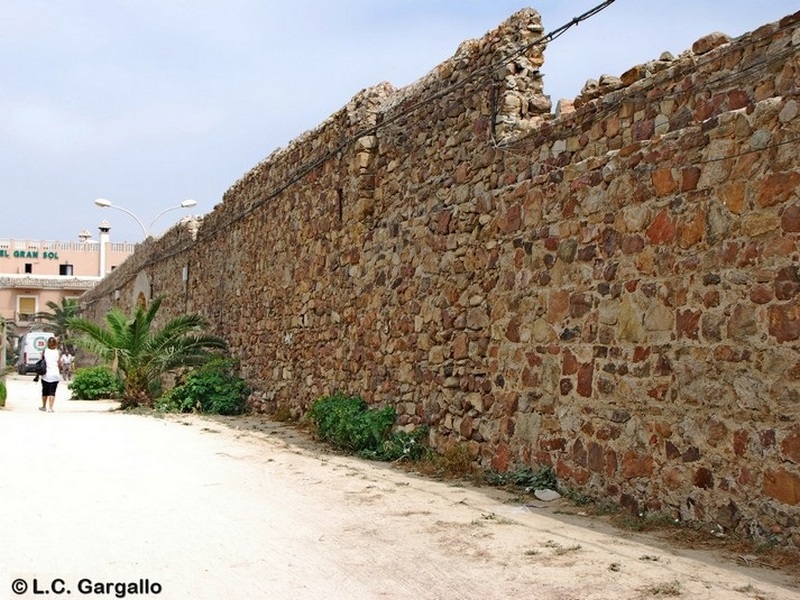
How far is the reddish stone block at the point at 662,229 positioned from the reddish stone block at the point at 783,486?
166cm

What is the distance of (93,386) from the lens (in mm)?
19953

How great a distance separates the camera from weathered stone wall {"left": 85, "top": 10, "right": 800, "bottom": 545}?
522 cm

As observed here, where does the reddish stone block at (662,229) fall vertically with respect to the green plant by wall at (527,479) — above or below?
above

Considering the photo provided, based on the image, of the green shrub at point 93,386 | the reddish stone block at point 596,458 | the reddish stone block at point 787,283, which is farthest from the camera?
the green shrub at point 93,386

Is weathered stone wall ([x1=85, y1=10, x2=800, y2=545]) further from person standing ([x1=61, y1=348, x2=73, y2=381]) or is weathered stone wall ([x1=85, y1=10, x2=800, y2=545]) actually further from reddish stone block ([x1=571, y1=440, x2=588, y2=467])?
person standing ([x1=61, y1=348, x2=73, y2=381])

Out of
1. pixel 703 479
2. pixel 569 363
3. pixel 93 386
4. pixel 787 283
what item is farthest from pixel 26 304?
pixel 787 283

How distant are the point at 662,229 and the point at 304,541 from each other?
10.1 ft

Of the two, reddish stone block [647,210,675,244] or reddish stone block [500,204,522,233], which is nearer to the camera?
reddish stone block [647,210,675,244]

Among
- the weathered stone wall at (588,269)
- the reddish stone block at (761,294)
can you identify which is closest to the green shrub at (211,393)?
the weathered stone wall at (588,269)

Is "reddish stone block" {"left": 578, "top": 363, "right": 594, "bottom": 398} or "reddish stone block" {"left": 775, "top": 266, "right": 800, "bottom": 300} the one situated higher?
"reddish stone block" {"left": 775, "top": 266, "right": 800, "bottom": 300}

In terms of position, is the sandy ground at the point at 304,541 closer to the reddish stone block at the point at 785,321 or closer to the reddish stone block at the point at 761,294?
the reddish stone block at the point at 785,321

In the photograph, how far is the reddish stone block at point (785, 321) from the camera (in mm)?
4953

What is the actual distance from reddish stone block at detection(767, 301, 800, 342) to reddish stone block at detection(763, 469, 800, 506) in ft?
2.44

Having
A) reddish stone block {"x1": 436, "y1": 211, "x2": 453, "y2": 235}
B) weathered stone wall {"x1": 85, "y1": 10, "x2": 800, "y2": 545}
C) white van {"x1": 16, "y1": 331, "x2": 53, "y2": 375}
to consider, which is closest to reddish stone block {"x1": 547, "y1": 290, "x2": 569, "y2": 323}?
weathered stone wall {"x1": 85, "y1": 10, "x2": 800, "y2": 545}
